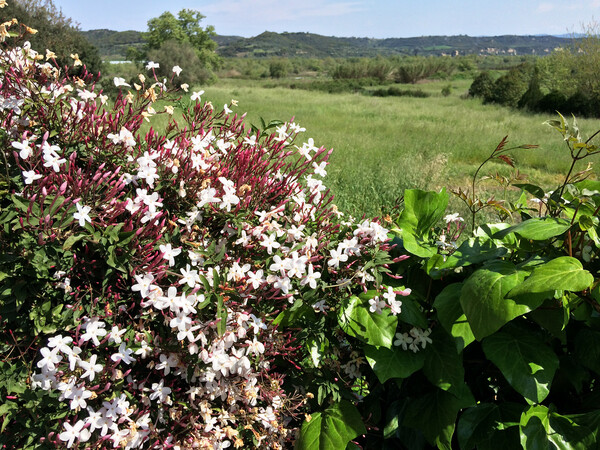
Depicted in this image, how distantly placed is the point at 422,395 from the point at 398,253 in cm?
57

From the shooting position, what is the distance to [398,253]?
1.86 metres

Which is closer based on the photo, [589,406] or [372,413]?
[589,406]

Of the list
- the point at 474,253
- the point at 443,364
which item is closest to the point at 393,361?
the point at 443,364

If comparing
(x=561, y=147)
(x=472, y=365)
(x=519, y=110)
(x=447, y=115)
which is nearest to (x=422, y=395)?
(x=472, y=365)

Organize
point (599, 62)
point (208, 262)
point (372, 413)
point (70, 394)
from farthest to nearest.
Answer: point (599, 62)
point (372, 413)
point (208, 262)
point (70, 394)

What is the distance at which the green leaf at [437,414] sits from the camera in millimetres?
1624

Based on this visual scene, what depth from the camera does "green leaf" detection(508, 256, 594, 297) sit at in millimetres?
1248

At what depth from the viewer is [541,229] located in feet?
4.82

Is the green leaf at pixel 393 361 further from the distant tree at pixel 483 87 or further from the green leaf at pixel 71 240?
the distant tree at pixel 483 87

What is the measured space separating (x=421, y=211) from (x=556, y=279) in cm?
64

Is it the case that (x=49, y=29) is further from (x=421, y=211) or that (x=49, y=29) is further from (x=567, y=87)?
(x=567, y=87)

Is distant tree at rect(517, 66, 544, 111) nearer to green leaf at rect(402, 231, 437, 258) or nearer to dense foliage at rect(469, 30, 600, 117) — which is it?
dense foliage at rect(469, 30, 600, 117)

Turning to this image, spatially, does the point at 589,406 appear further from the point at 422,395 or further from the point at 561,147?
the point at 561,147

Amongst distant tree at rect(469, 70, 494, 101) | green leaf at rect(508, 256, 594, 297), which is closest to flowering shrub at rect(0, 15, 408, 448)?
green leaf at rect(508, 256, 594, 297)
